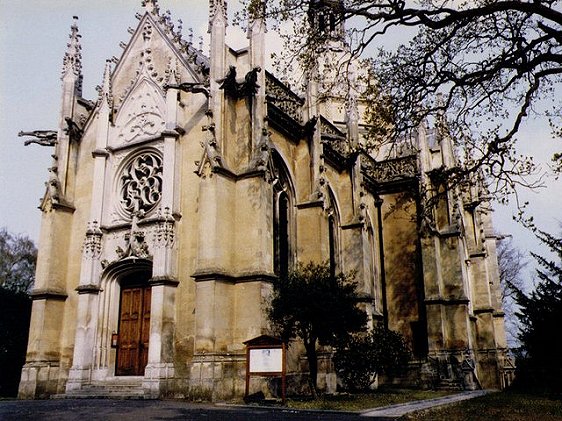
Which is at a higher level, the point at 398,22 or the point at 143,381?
the point at 398,22

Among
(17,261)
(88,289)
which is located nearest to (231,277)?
(88,289)

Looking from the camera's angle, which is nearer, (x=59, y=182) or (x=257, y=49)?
(x=257, y=49)

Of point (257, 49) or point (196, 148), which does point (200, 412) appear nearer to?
point (196, 148)

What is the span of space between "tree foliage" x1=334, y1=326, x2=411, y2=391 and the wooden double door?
21.3 ft

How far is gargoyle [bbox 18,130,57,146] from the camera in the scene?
2228 cm

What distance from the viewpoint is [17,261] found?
33562mm

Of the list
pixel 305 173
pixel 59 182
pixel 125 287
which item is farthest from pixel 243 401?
pixel 59 182

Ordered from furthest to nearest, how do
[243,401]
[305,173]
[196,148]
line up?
1. [305,173]
2. [196,148]
3. [243,401]

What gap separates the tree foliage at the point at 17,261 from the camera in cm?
3269

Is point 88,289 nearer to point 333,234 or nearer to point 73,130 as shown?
point 73,130

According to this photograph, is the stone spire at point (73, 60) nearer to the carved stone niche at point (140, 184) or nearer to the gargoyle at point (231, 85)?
the carved stone niche at point (140, 184)

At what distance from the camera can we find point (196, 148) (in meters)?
18.6

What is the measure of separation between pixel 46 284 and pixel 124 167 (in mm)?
5021

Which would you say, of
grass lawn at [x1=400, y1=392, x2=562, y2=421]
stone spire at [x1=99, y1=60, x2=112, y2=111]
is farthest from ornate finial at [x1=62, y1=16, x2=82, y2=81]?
grass lawn at [x1=400, y1=392, x2=562, y2=421]
